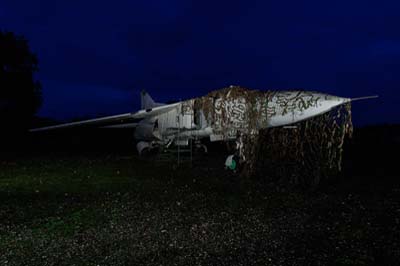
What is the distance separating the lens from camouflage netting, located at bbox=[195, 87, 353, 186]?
30.0 feet

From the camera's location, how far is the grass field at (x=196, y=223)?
445 cm

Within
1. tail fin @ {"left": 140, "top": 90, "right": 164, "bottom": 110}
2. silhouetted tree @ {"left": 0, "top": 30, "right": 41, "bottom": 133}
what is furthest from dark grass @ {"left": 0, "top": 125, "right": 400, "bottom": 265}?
silhouetted tree @ {"left": 0, "top": 30, "right": 41, "bottom": 133}

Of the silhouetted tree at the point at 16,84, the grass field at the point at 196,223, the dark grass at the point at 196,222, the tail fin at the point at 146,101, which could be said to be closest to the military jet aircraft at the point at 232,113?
the dark grass at the point at 196,222

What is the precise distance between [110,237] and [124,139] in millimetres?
25580

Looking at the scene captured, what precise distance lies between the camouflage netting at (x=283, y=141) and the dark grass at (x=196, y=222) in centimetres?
73

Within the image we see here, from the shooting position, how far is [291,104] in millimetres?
9750

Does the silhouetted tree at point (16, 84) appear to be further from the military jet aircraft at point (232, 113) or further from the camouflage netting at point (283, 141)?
the camouflage netting at point (283, 141)

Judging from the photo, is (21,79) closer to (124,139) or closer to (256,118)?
(124,139)

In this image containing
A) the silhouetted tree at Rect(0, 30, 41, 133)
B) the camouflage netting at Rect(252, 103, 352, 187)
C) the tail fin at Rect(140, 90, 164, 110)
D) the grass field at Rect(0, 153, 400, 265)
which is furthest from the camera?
the silhouetted tree at Rect(0, 30, 41, 133)

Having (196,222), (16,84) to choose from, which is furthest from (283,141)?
(16,84)

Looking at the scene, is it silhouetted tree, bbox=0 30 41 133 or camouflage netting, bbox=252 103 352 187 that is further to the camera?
silhouetted tree, bbox=0 30 41 133

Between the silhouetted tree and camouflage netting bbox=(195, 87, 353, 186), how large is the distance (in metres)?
24.7

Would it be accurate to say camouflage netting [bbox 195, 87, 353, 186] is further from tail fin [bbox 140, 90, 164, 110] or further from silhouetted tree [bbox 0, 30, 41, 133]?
silhouetted tree [bbox 0, 30, 41, 133]

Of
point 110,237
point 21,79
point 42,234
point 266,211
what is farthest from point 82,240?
point 21,79
